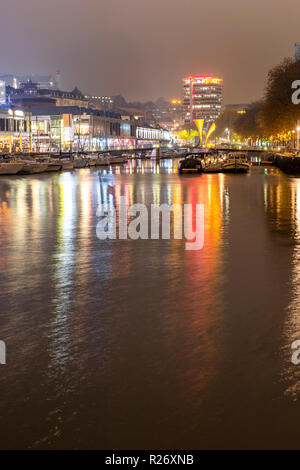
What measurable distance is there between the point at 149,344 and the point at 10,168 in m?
49.2

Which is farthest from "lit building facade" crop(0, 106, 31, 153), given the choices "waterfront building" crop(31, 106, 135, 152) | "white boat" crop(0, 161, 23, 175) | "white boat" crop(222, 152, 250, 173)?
"white boat" crop(222, 152, 250, 173)

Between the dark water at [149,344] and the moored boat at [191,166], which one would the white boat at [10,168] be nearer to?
the moored boat at [191,166]

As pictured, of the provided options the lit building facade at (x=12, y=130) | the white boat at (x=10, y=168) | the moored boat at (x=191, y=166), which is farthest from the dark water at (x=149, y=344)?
the lit building facade at (x=12, y=130)

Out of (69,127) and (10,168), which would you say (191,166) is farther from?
(69,127)

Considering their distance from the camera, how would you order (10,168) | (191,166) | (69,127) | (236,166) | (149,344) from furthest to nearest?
(69,127), (191,166), (236,166), (10,168), (149,344)

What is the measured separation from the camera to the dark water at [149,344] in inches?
205

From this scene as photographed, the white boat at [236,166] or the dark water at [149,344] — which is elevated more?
the white boat at [236,166]

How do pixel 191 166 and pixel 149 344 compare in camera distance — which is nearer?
pixel 149 344

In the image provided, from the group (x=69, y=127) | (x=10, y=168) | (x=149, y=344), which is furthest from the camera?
(x=69, y=127)

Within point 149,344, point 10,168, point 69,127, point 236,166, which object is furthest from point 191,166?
point 69,127

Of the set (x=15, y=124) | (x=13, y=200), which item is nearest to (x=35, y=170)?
(x=13, y=200)

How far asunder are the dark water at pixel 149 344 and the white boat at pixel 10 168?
40.8 meters

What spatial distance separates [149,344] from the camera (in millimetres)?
7168

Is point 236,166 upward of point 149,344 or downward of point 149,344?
upward
